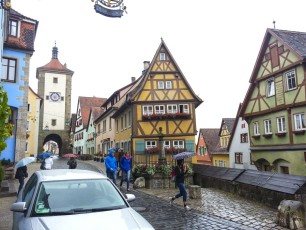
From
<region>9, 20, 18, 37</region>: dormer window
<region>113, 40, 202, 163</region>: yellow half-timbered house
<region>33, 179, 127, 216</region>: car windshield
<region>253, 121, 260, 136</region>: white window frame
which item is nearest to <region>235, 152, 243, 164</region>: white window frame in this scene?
<region>253, 121, 260, 136</region>: white window frame

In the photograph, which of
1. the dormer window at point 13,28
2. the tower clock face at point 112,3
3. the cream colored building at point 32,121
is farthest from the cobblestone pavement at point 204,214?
the cream colored building at point 32,121

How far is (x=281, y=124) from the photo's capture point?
66.9 feet

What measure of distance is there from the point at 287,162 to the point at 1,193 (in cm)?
1715

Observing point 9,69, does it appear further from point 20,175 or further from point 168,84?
point 168,84

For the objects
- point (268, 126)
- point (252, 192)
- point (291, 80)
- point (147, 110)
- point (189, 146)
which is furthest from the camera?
point (147, 110)

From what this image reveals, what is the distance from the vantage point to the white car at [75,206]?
12.8 feet

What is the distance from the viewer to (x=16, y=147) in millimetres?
16922

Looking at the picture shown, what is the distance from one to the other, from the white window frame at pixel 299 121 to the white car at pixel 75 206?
1635cm

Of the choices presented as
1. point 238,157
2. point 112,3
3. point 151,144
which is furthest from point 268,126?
point 112,3

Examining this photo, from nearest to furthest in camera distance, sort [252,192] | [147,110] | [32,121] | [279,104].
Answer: [252,192]
[279,104]
[147,110]
[32,121]

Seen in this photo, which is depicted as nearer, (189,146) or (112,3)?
(112,3)

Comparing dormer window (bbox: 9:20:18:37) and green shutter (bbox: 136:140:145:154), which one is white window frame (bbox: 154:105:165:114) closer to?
green shutter (bbox: 136:140:145:154)

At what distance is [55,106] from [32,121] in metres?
16.6

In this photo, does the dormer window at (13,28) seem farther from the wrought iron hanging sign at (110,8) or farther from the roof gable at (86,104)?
the roof gable at (86,104)
